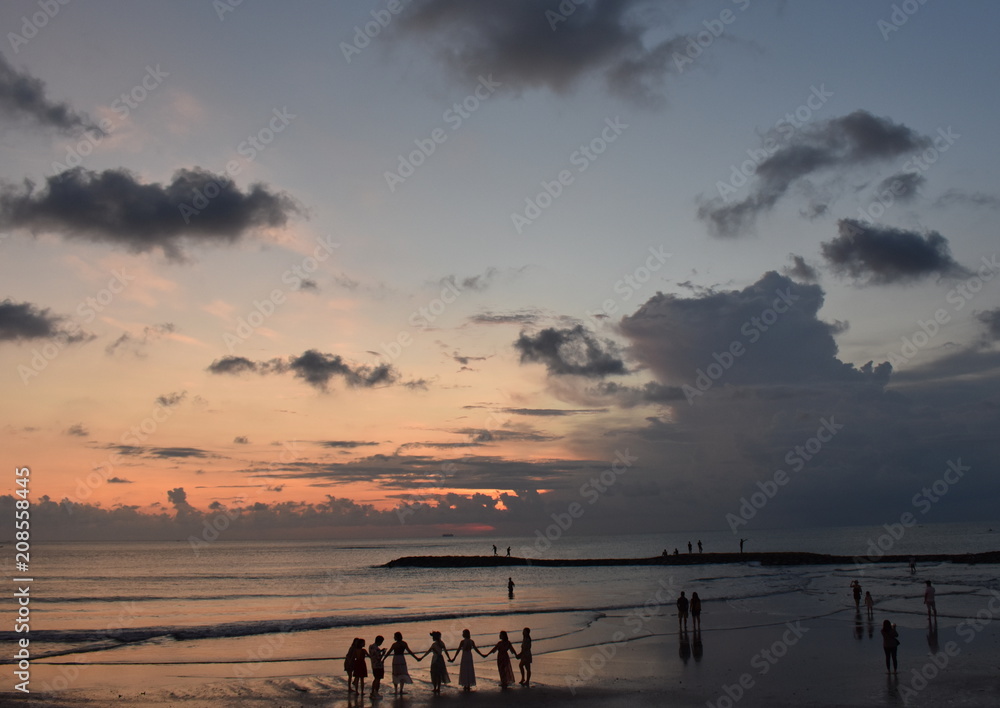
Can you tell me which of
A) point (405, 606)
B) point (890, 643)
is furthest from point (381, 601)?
point (890, 643)

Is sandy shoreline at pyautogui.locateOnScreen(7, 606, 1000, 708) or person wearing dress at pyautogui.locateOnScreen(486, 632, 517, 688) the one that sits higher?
person wearing dress at pyautogui.locateOnScreen(486, 632, 517, 688)

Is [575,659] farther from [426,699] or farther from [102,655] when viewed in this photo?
[102,655]

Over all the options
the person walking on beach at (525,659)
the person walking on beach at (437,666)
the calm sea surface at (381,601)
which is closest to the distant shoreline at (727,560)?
the calm sea surface at (381,601)

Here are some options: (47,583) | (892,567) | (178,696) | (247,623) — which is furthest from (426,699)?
(47,583)

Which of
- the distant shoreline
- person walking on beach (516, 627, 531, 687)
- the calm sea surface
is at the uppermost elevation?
person walking on beach (516, 627, 531, 687)
